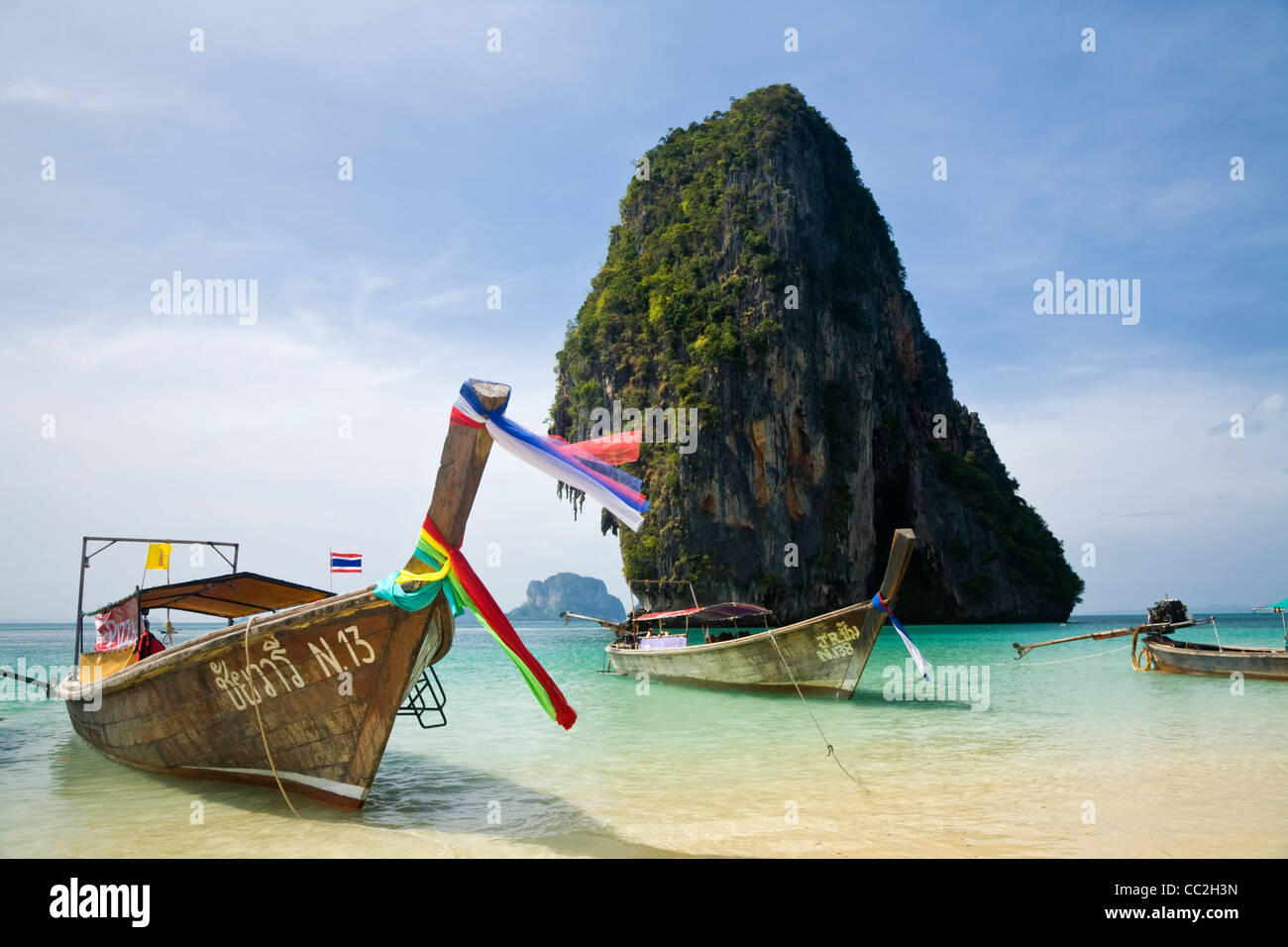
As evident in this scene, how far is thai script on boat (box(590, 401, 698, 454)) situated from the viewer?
39.8 meters

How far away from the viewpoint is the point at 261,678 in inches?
229

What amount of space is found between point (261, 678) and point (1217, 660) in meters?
17.6

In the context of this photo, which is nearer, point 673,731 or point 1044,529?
point 673,731

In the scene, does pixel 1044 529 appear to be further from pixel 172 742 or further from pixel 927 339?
pixel 172 742

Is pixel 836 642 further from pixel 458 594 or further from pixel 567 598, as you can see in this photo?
pixel 567 598

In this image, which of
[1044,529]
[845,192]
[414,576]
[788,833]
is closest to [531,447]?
[414,576]

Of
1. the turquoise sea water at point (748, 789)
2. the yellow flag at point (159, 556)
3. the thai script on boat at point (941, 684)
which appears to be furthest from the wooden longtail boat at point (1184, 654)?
the yellow flag at point (159, 556)

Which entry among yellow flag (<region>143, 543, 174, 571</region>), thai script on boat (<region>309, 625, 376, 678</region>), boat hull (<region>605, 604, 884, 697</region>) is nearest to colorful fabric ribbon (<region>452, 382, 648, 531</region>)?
thai script on boat (<region>309, 625, 376, 678</region>)

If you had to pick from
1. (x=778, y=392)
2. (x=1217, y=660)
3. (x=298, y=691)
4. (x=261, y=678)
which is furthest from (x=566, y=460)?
(x=778, y=392)

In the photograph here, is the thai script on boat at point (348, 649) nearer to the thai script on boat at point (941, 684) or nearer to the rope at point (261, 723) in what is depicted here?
the rope at point (261, 723)

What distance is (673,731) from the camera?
10344 millimetres

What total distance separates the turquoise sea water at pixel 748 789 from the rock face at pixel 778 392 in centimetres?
2777

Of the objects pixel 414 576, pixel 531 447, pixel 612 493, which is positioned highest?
pixel 531 447

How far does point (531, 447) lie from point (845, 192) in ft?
170
